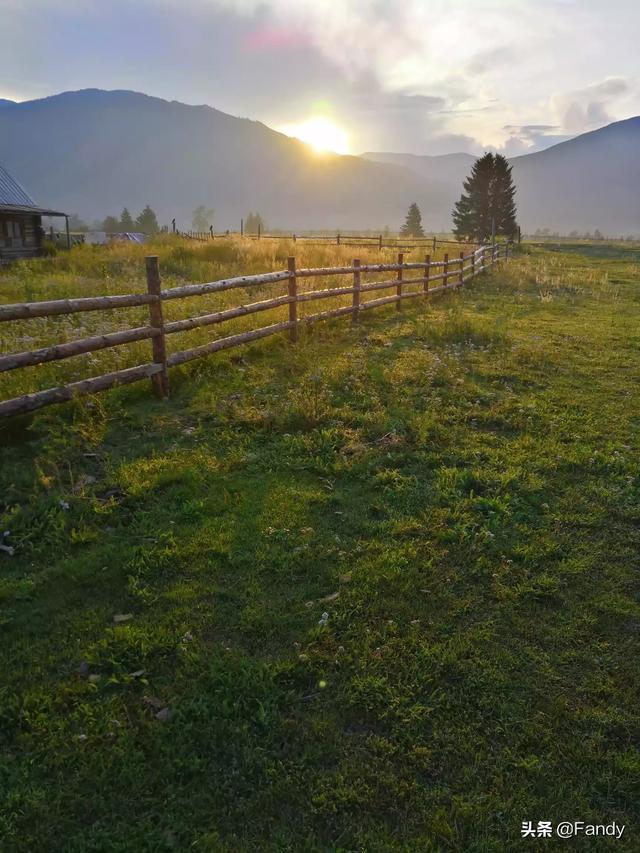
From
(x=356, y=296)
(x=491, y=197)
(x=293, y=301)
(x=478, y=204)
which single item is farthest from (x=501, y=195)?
(x=293, y=301)

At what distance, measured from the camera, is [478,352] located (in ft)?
33.4

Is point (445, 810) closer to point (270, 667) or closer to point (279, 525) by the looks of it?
point (270, 667)

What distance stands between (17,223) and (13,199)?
1168 mm

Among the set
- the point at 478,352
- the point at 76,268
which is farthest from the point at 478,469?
the point at 76,268

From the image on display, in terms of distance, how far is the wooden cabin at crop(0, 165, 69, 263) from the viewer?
27359mm

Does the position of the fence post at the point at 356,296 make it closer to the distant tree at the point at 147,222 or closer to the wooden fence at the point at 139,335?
the wooden fence at the point at 139,335

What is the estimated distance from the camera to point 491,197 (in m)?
55.5

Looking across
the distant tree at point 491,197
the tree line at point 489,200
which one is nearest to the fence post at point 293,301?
the tree line at point 489,200

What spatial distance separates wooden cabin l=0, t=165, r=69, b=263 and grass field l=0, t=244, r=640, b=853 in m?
26.0

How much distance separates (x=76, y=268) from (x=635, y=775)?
20.7 meters

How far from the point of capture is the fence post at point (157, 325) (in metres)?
6.86

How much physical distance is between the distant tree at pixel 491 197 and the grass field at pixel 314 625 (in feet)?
180

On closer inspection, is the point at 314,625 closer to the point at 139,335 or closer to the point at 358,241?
the point at 139,335

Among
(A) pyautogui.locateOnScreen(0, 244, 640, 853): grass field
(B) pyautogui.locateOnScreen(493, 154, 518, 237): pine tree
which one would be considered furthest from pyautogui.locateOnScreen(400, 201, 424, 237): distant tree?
(A) pyautogui.locateOnScreen(0, 244, 640, 853): grass field
